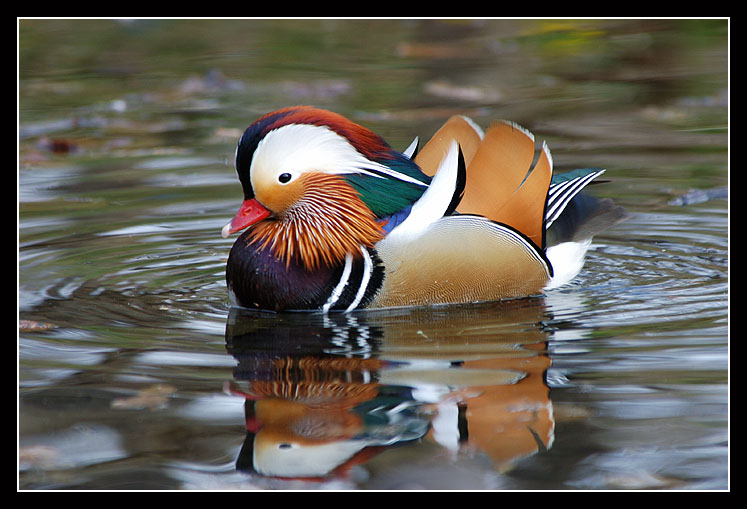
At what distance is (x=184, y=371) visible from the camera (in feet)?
14.3

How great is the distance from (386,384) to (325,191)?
56.8 inches

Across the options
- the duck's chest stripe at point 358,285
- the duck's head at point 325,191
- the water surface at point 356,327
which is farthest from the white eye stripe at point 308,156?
the water surface at point 356,327

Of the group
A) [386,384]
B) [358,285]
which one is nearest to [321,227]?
[358,285]

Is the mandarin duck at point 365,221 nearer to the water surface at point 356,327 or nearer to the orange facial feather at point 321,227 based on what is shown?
the orange facial feather at point 321,227

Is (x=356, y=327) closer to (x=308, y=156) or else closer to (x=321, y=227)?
(x=321, y=227)

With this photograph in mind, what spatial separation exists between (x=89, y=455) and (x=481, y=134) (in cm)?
312

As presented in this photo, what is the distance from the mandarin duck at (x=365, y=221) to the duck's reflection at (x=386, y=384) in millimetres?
137

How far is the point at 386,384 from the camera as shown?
4.19 metres

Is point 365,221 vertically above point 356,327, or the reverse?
point 365,221

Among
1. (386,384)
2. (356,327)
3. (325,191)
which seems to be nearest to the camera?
(386,384)

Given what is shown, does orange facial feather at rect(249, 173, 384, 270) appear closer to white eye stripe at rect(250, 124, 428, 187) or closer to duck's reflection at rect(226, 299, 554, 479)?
white eye stripe at rect(250, 124, 428, 187)

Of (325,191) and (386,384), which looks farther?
(325,191)

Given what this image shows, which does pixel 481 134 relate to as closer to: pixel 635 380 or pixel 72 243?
pixel 635 380

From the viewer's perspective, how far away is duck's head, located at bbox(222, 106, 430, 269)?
516cm
